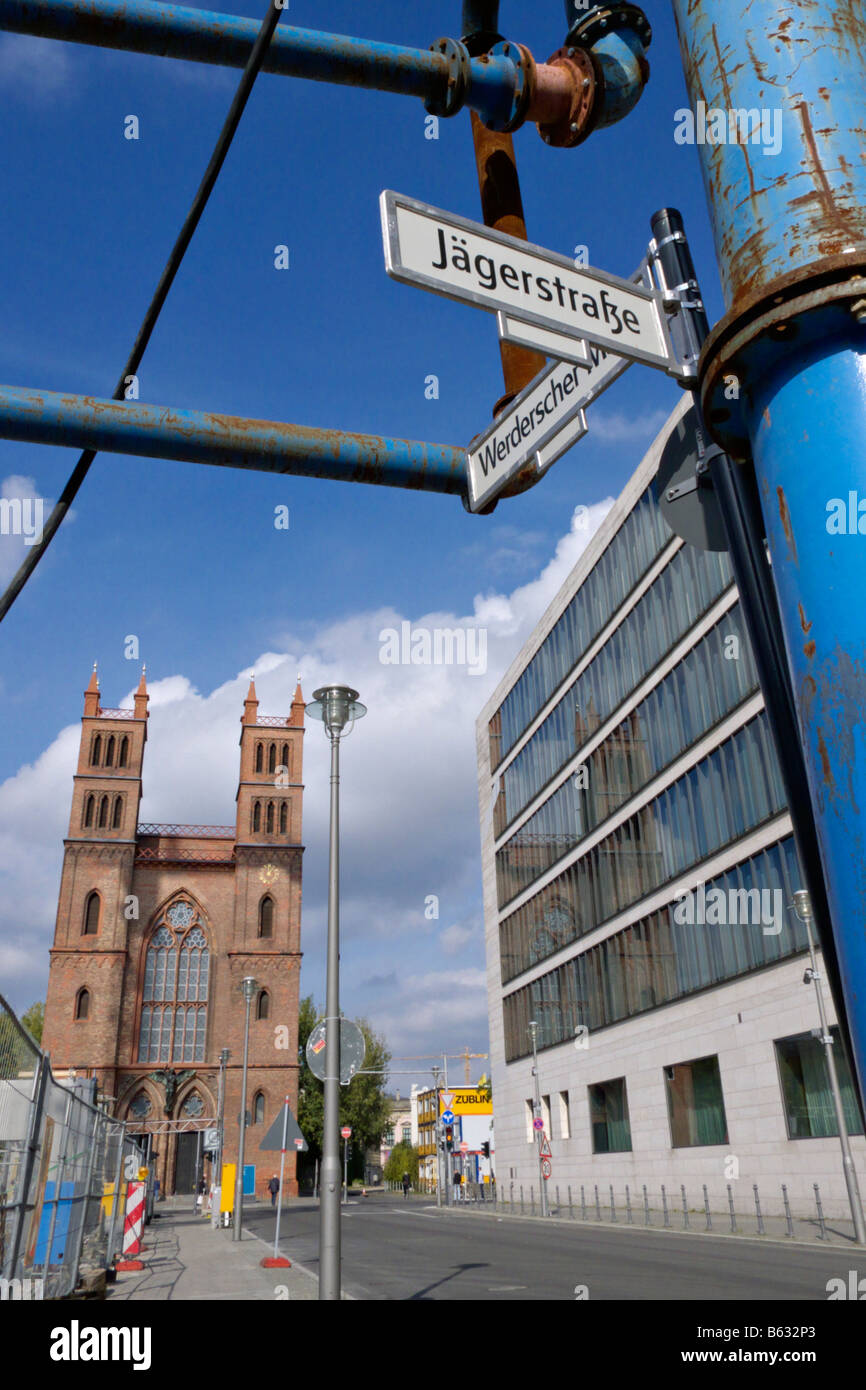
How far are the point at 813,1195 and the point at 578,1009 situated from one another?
17.0 metres

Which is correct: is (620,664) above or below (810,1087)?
above

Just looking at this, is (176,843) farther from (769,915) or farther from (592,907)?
(769,915)

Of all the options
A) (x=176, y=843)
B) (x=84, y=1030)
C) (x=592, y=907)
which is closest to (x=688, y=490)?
(x=592, y=907)

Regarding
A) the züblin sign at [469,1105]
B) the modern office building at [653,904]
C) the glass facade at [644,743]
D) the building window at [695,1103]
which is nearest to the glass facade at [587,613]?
the modern office building at [653,904]

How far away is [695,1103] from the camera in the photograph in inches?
1232

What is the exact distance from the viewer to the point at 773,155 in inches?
92.4

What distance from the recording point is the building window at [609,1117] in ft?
120

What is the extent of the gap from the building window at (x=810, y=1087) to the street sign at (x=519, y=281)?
24.6 metres

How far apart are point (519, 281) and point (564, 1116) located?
146 ft

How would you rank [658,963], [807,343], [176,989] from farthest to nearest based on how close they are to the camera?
[176,989]
[658,963]
[807,343]

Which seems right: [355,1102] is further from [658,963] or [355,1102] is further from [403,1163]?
[658,963]

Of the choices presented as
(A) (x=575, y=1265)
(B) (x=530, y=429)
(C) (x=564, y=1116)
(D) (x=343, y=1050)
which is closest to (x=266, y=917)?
(C) (x=564, y=1116)

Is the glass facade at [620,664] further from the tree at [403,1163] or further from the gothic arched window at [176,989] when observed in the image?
the tree at [403,1163]

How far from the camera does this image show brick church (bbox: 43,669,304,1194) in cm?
6012
